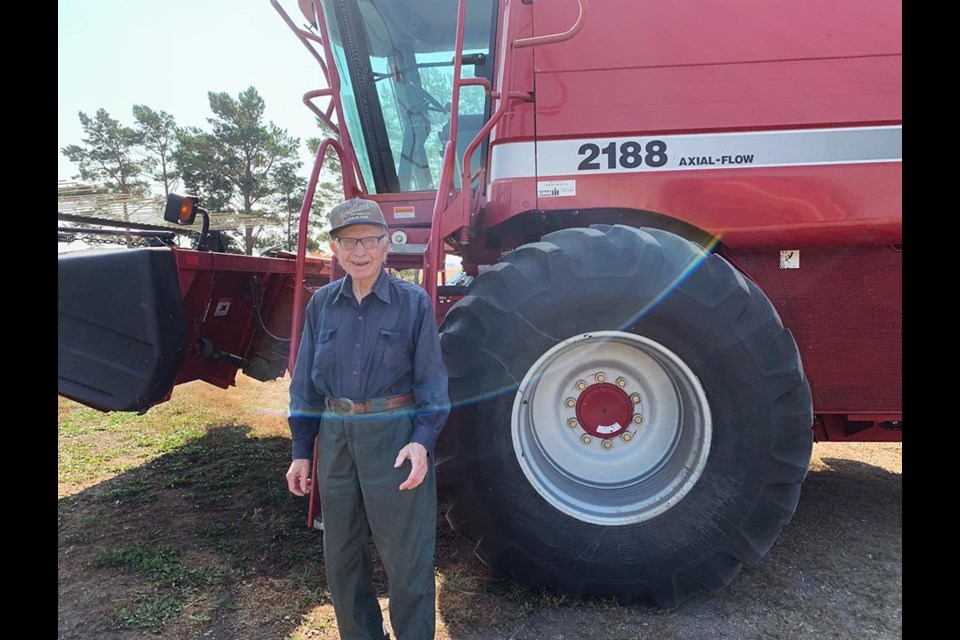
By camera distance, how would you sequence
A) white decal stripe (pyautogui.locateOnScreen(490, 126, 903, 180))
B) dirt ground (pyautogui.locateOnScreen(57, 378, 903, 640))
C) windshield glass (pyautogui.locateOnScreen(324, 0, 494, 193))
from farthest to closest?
windshield glass (pyautogui.locateOnScreen(324, 0, 494, 193)), white decal stripe (pyautogui.locateOnScreen(490, 126, 903, 180)), dirt ground (pyautogui.locateOnScreen(57, 378, 903, 640))

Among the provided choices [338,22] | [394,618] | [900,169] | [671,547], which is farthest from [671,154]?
[394,618]

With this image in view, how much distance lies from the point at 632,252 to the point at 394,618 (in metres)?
1.66

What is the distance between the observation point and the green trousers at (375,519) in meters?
1.82

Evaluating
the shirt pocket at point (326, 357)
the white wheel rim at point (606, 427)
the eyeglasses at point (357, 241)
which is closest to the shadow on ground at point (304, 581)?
the white wheel rim at point (606, 427)

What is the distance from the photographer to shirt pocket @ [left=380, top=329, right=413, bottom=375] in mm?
1833

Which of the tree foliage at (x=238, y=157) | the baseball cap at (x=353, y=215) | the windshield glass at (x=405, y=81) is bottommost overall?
the baseball cap at (x=353, y=215)

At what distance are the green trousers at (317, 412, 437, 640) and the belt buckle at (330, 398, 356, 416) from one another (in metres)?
0.02

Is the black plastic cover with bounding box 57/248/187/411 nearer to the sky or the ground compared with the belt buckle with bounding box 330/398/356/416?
nearer to the sky

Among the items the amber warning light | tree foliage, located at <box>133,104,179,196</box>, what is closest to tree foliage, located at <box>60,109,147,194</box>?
tree foliage, located at <box>133,104,179,196</box>

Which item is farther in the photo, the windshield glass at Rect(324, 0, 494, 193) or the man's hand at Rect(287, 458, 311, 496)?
the windshield glass at Rect(324, 0, 494, 193)

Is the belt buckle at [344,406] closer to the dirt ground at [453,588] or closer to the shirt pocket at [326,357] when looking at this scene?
the shirt pocket at [326,357]

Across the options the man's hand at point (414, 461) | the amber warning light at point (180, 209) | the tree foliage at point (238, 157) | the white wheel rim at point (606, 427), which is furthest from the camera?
the tree foliage at point (238, 157)

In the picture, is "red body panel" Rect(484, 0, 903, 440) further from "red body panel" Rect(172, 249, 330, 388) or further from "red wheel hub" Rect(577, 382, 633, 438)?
"red body panel" Rect(172, 249, 330, 388)

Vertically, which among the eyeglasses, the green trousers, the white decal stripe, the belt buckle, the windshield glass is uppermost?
the windshield glass
